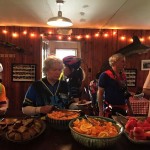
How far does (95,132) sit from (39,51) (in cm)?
370

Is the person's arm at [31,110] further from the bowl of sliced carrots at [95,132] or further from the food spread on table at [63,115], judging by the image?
the bowl of sliced carrots at [95,132]

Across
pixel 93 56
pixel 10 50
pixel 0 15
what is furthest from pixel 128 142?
pixel 10 50

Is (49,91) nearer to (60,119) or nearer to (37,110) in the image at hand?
(37,110)

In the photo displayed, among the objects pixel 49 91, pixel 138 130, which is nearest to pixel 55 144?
pixel 138 130

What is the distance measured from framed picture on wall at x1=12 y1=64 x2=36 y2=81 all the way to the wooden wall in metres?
0.09

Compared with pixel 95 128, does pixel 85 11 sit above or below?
above

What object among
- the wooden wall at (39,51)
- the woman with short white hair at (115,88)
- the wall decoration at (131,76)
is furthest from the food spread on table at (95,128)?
the wall decoration at (131,76)

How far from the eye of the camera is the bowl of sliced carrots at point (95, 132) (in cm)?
90

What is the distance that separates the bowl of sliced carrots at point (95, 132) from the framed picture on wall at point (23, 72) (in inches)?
136

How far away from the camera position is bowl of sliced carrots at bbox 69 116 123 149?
2.94ft

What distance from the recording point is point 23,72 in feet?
14.4

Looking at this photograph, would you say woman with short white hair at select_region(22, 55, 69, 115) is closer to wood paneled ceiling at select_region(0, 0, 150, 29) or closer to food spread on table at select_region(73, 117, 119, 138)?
food spread on table at select_region(73, 117, 119, 138)

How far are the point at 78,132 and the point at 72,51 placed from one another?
3.73 meters

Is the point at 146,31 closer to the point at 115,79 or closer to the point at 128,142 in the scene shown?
the point at 115,79
